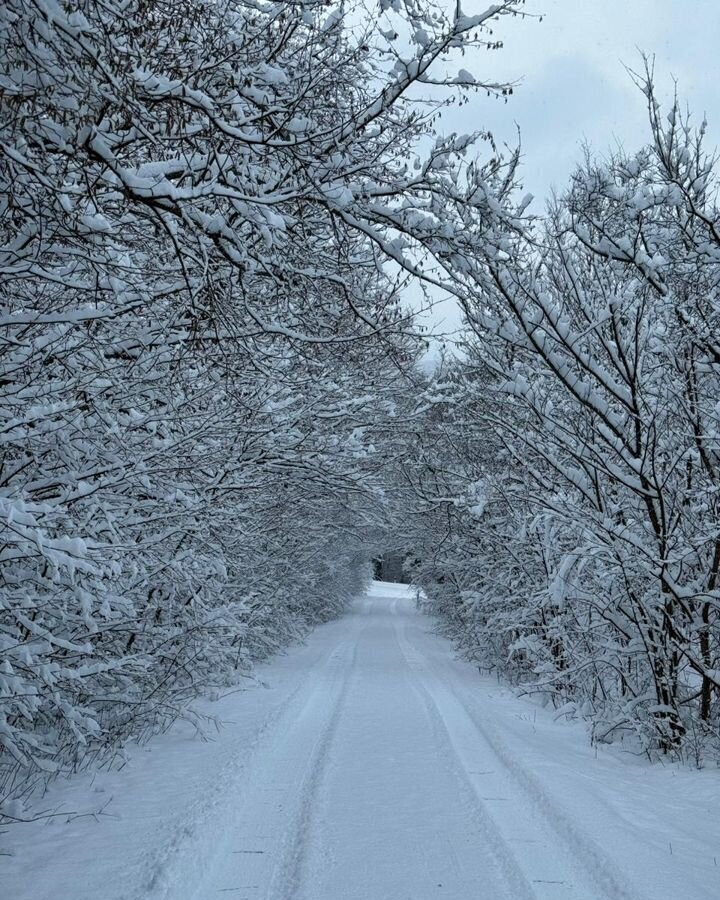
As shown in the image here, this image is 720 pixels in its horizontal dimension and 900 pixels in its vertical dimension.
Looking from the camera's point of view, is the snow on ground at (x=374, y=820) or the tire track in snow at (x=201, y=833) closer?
the tire track in snow at (x=201, y=833)

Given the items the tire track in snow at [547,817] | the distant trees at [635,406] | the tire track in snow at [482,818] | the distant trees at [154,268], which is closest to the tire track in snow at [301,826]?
the tire track in snow at [482,818]

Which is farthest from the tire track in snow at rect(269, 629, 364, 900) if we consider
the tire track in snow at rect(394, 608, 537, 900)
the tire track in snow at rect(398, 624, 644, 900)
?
the tire track in snow at rect(398, 624, 644, 900)

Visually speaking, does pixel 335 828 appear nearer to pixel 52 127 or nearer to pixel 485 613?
pixel 52 127

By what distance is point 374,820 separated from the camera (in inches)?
203

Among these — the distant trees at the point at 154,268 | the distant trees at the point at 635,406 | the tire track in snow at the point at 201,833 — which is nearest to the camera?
the distant trees at the point at 154,268

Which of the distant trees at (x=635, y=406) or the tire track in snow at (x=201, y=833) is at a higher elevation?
the distant trees at (x=635, y=406)

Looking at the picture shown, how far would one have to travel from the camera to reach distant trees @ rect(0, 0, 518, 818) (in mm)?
3004

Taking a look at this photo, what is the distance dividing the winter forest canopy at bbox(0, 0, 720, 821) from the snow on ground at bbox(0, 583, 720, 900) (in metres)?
0.62

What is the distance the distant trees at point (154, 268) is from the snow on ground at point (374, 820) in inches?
25.0

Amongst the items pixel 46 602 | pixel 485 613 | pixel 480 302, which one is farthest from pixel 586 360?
pixel 485 613

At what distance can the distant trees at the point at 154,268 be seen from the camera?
9.86 feet

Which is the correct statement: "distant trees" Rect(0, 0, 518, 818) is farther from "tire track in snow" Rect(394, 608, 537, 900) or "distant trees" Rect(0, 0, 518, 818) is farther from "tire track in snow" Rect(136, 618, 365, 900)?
"tire track in snow" Rect(394, 608, 537, 900)

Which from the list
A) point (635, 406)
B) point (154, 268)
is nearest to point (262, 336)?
point (154, 268)

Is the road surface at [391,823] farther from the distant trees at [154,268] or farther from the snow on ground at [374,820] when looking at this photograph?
the distant trees at [154,268]
